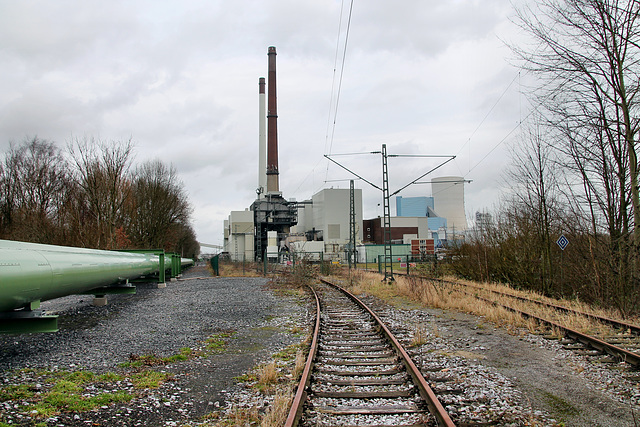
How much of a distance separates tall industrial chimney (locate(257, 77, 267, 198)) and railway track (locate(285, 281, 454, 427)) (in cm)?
5588

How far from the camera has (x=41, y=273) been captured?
6.86 m

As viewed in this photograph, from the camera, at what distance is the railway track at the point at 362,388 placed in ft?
14.6

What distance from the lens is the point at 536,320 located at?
968 cm

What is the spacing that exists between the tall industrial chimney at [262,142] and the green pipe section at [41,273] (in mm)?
53271

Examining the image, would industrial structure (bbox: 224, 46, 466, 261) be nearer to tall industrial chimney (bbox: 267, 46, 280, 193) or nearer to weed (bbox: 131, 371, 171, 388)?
tall industrial chimney (bbox: 267, 46, 280, 193)

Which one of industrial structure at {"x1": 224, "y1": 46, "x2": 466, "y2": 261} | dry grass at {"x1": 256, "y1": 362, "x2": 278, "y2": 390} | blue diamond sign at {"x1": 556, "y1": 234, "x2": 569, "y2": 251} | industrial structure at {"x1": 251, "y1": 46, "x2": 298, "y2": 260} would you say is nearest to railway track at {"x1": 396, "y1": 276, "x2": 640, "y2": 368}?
blue diamond sign at {"x1": 556, "y1": 234, "x2": 569, "y2": 251}

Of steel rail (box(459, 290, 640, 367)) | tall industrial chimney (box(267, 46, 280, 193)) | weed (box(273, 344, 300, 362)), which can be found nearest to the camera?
steel rail (box(459, 290, 640, 367))

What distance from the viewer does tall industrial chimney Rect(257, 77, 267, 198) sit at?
6359 cm

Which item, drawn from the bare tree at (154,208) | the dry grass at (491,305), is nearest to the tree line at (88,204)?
the bare tree at (154,208)

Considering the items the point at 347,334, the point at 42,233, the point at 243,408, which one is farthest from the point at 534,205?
the point at 42,233

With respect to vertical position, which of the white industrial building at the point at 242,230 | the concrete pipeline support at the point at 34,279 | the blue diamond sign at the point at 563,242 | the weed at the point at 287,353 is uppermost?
the white industrial building at the point at 242,230

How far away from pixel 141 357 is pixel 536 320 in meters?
7.64

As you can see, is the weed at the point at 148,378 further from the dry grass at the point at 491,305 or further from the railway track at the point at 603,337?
the railway track at the point at 603,337

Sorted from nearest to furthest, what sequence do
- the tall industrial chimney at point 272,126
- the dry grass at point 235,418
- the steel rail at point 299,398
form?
the steel rail at point 299,398
the dry grass at point 235,418
the tall industrial chimney at point 272,126
